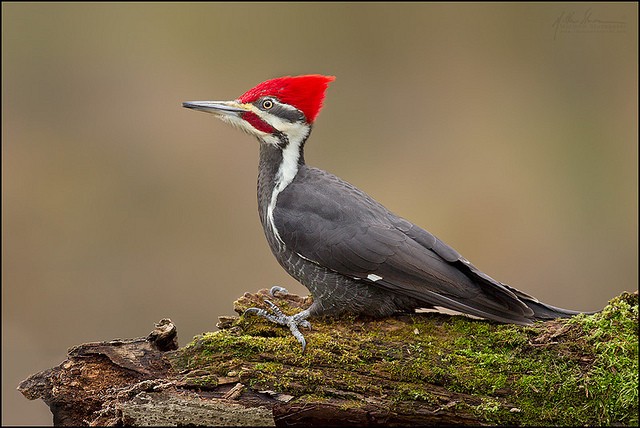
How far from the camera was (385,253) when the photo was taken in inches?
152

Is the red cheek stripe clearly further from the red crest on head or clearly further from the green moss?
the green moss

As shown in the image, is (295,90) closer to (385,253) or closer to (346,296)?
(385,253)

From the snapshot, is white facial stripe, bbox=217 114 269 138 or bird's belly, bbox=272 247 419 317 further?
white facial stripe, bbox=217 114 269 138

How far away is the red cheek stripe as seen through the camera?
14.0ft

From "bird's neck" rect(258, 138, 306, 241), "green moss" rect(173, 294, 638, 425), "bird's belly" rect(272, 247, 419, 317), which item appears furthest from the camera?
"bird's neck" rect(258, 138, 306, 241)

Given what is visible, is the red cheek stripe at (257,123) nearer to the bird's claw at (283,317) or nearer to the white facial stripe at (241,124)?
the white facial stripe at (241,124)

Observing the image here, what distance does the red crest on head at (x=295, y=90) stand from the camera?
423cm

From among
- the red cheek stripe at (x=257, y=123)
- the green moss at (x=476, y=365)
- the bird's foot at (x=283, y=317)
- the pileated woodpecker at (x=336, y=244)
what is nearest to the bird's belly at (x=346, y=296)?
the pileated woodpecker at (x=336, y=244)

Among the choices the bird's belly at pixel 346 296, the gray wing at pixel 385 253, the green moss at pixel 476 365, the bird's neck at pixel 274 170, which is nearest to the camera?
the green moss at pixel 476 365

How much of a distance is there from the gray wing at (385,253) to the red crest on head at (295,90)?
0.52 m

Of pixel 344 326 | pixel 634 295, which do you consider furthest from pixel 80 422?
pixel 634 295

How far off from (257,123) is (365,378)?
1.64 metres

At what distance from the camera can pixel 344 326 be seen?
3910 mm

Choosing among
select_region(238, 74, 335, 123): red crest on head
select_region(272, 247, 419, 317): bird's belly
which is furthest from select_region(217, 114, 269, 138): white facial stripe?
select_region(272, 247, 419, 317): bird's belly
